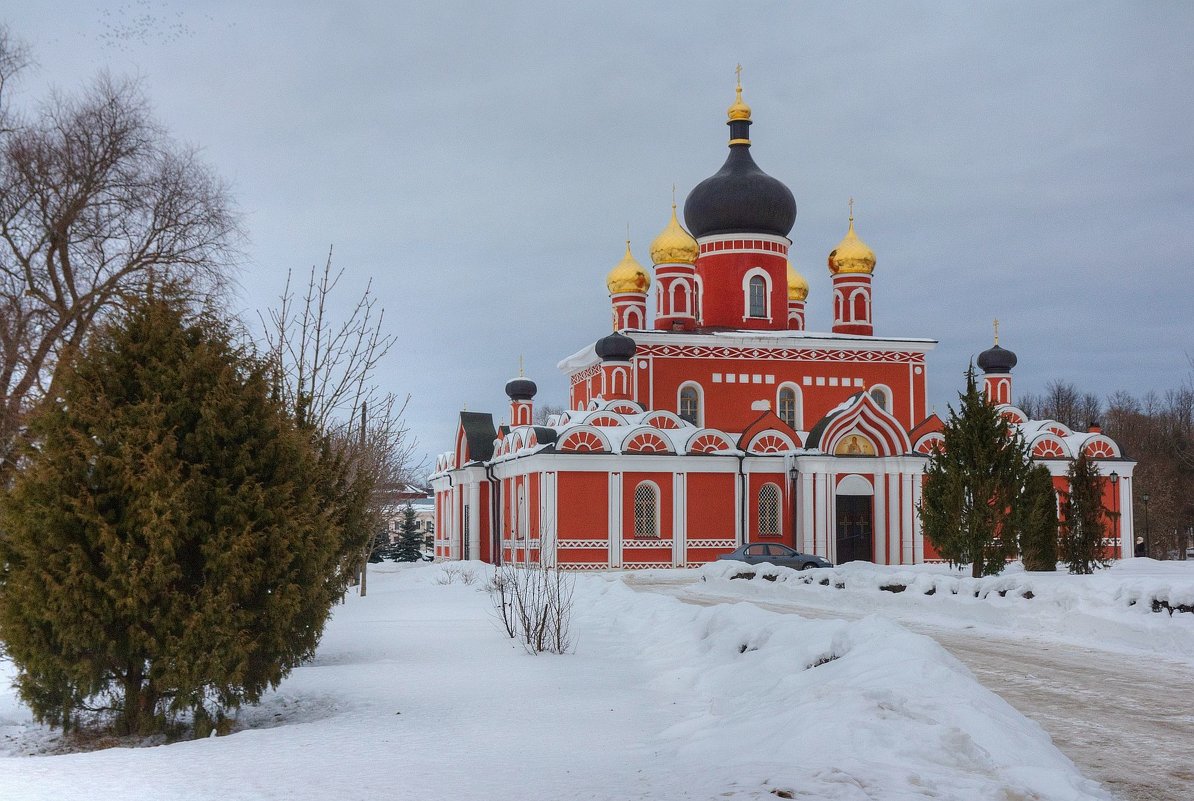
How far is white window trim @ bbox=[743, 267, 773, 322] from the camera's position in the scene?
38.8m

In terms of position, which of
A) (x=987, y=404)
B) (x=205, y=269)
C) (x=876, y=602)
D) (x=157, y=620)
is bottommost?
(x=876, y=602)

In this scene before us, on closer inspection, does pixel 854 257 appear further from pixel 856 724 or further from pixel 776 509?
pixel 856 724

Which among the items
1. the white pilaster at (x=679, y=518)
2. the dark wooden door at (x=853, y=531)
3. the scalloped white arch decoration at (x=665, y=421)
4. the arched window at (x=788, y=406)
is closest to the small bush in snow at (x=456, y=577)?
the white pilaster at (x=679, y=518)

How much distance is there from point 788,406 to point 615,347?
6.55 metres

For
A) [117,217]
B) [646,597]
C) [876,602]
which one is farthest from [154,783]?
[876,602]

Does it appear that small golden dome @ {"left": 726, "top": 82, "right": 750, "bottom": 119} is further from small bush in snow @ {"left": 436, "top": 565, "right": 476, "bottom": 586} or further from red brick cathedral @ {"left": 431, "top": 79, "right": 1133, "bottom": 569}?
small bush in snow @ {"left": 436, "top": 565, "right": 476, "bottom": 586}

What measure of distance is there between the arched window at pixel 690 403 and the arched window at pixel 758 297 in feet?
12.0

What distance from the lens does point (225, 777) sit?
641 centimetres

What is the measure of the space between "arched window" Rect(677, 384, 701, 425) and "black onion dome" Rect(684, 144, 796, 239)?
18.5 feet

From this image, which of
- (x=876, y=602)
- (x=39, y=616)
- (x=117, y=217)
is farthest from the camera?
(x=876, y=602)

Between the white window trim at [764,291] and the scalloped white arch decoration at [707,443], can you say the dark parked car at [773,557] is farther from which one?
the white window trim at [764,291]

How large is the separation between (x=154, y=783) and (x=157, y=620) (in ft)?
6.87

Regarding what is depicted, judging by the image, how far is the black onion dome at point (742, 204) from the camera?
1518 inches

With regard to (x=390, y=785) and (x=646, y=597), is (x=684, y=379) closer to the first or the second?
(x=646, y=597)
